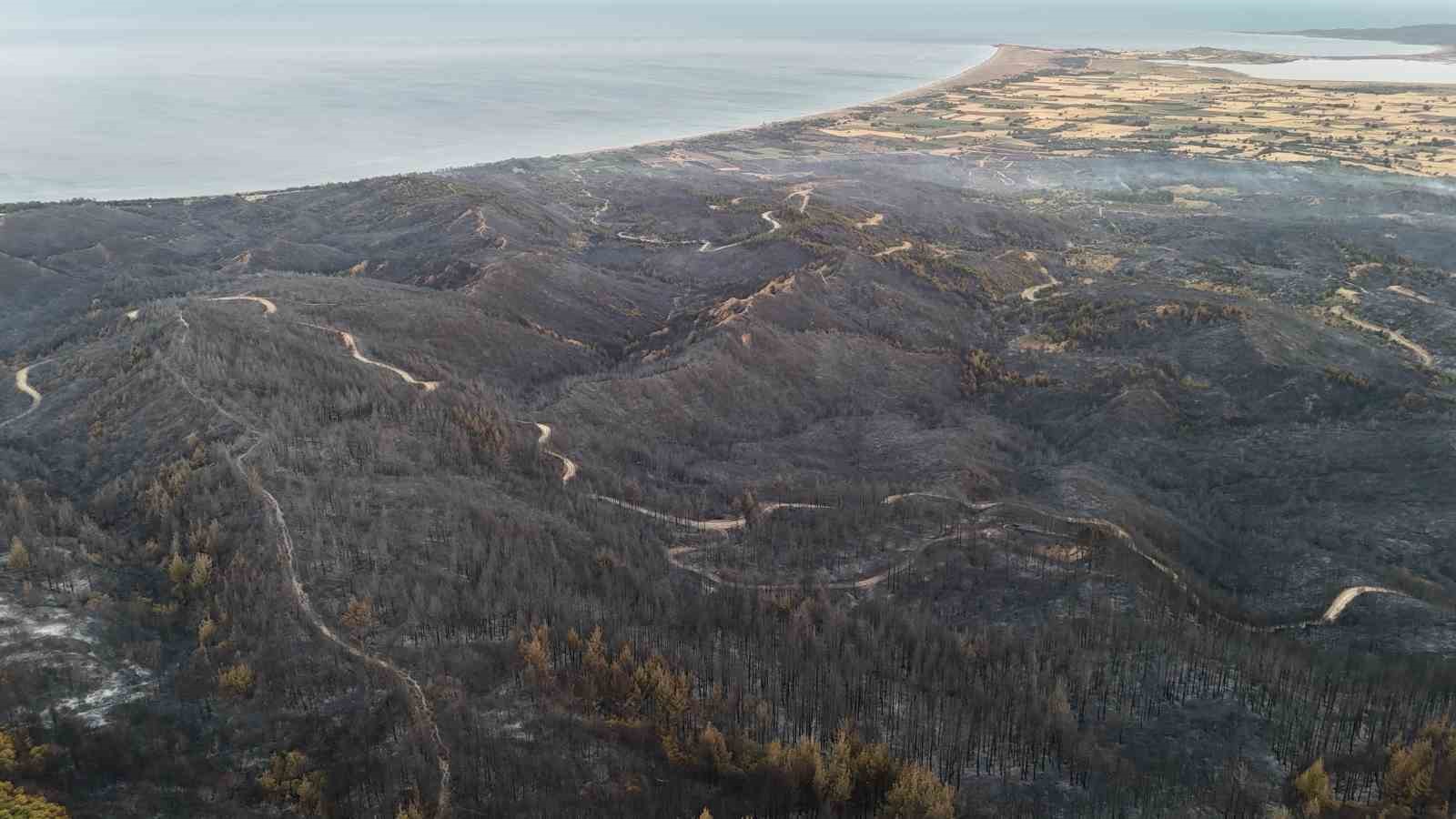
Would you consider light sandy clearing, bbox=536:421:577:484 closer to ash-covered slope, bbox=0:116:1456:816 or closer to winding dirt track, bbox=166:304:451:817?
ash-covered slope, bbox=0:116:1456:816

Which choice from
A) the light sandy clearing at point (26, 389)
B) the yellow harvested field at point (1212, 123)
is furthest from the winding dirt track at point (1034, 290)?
the light sandy clearing at point (26, 389)

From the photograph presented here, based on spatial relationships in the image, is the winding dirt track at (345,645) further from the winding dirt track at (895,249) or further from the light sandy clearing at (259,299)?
the winding dirt track at (895,249)

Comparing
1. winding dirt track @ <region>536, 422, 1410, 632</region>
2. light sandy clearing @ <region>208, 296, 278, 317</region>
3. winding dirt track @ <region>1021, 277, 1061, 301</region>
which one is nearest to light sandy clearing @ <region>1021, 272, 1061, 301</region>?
winding dirt track @ <region>1021, 277, 1061, 301</region>

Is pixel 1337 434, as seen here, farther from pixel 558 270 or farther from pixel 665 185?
pixel 665 185

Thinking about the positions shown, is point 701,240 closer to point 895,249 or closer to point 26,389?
point 895,249

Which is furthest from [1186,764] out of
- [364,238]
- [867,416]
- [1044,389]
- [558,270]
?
[364,238]

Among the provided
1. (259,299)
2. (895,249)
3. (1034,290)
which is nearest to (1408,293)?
(1034,290)
